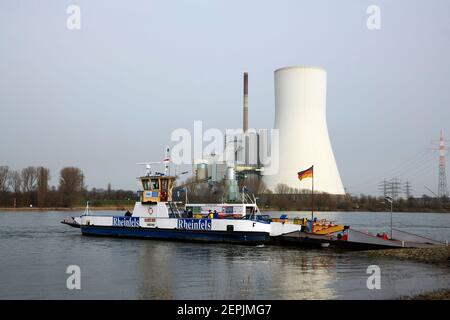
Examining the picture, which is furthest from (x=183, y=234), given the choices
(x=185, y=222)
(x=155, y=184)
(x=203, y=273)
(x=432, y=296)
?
(x=432, y=296)

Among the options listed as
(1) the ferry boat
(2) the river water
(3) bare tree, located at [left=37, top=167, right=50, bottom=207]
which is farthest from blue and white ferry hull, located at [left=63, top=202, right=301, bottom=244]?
(3) bare tree, located at [left=37, top=167, right=50, bottom=207]

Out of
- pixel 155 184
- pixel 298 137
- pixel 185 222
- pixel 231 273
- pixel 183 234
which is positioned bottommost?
pixel 231 273

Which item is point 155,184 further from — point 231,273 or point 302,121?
point 302,121

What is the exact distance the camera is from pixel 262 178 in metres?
90.3

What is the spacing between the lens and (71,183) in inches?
4144

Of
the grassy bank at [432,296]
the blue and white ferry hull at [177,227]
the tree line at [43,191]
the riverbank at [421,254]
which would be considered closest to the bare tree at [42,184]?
the tree line at [43,191]

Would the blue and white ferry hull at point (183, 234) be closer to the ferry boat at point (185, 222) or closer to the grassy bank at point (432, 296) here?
the ferry boat at point (185, 222)

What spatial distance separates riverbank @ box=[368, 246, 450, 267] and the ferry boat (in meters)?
6.71

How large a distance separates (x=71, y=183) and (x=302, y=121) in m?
52.7

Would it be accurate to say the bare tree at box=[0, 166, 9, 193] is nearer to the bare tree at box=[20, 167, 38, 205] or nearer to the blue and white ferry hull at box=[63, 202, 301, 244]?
the bare tree at box=[20, 167, 38, 205]

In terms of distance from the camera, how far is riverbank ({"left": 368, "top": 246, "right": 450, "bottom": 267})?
24016 millimetres

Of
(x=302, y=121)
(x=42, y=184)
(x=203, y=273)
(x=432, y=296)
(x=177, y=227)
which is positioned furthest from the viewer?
(x=42, y=184)
